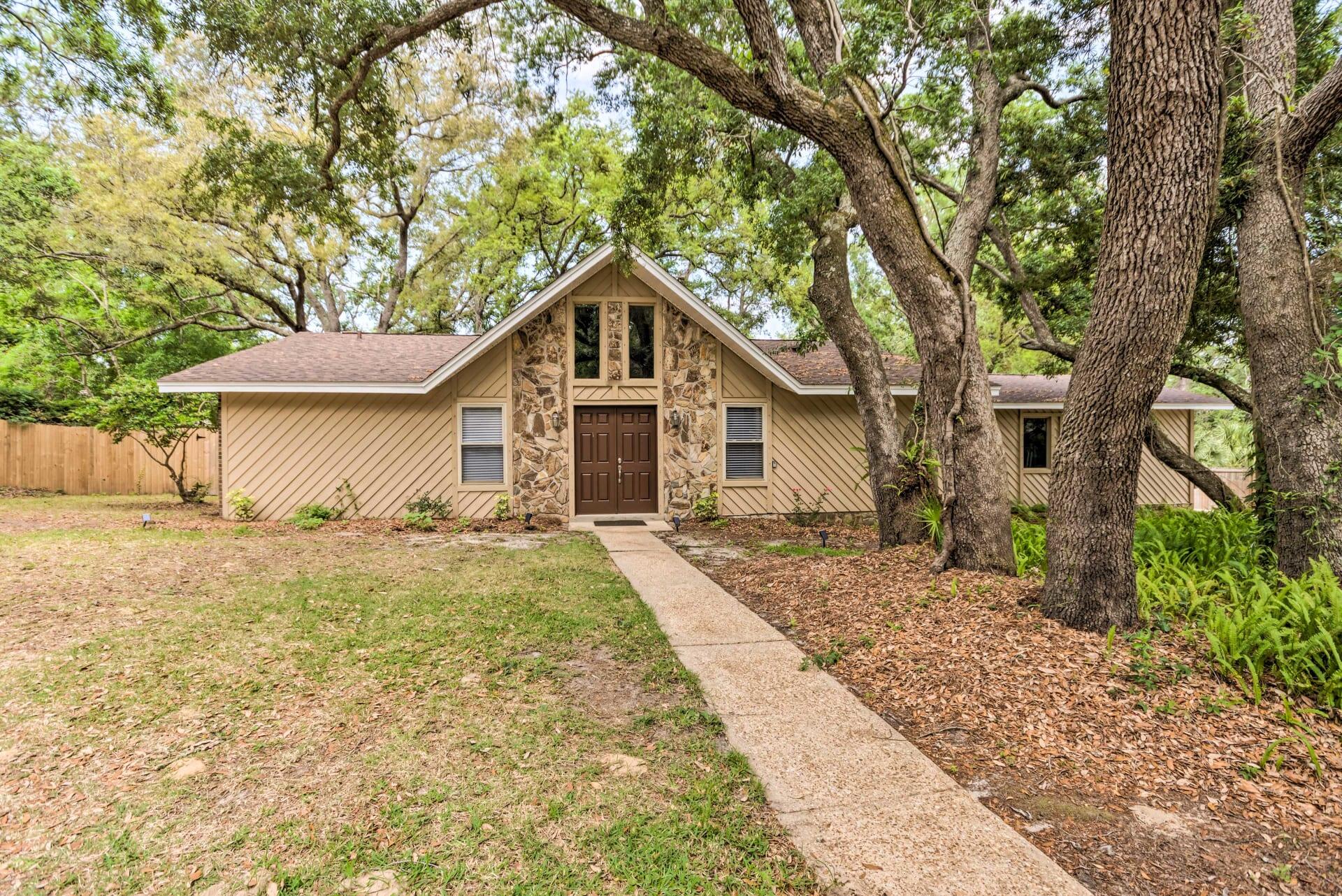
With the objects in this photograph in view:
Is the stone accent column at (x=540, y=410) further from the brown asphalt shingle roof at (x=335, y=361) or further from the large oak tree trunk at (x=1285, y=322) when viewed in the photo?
Answer: the large oak tree trunk at (x=1285, y=322)

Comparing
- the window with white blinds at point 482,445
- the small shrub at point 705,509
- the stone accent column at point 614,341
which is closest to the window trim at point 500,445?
the window with white blinds at point 482,445

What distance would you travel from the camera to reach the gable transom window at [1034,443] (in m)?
13.6

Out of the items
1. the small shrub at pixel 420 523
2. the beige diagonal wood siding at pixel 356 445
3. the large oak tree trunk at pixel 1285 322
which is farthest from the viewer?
the beige diagonal wood siding at pixel 356 445

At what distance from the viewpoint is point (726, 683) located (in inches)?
157

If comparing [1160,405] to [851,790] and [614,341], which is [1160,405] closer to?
[614,341]

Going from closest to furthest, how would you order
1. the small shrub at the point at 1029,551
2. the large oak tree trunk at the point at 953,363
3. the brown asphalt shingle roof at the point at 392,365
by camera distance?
Result: the small shrub at the point at 1029,551
the large oak tree trunk at the point at 953,363
the brown asphalt shingle roof at the point at 392,365

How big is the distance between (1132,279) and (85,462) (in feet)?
71.2

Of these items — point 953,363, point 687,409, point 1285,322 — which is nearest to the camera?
point 1285,322

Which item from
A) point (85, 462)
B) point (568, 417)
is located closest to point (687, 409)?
point (568, 417)

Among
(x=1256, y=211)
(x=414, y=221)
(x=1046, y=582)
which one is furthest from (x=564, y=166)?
(x=1046, y=582)

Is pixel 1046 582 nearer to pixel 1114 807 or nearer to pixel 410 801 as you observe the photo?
pixel 1114 807

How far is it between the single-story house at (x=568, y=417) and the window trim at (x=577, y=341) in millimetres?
29

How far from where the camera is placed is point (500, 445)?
37.7 ft

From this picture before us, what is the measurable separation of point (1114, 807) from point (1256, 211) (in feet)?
18.7
